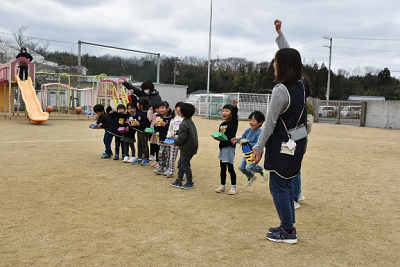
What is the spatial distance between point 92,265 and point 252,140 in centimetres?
306

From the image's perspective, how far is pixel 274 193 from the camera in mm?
3557

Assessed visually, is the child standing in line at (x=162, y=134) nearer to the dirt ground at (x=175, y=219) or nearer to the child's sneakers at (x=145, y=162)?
the dirt ground at (x=175, y=219)

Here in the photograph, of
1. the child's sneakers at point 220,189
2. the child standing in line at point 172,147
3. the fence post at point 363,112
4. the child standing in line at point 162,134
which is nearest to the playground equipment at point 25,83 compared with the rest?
the child standing in line at point 162,134

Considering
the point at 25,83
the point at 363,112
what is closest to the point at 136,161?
the point at 25,83

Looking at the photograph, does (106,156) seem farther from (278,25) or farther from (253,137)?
(278,25)

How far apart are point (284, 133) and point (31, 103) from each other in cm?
1672

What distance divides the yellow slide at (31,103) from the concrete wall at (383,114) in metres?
20.7

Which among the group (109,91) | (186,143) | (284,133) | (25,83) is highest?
(25,83)

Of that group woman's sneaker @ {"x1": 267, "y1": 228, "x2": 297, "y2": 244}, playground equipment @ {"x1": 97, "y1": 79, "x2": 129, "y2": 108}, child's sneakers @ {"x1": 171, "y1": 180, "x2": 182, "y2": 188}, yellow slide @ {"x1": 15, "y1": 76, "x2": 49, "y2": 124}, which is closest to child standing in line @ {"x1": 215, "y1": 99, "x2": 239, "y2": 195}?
child's sneakers @ {"x1": 171, "y1": 180, "x2": 182, "y2": 188}

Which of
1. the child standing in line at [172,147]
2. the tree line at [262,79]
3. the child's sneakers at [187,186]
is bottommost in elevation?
the child's sneakers at [187,186]

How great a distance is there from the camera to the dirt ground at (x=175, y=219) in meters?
3.18

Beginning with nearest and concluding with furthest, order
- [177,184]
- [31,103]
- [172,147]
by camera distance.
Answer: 1. [177,184]
2. [172,147]
3. [31,103]

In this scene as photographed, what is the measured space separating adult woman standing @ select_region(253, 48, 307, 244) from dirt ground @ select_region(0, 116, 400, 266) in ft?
1.40

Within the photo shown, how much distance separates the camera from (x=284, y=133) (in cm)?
347
